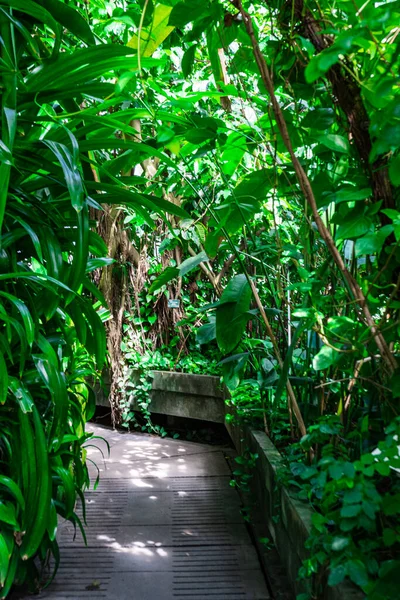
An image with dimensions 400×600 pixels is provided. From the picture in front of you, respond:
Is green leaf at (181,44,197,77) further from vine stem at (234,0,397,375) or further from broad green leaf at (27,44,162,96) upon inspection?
vine stem at (234,0,397,375)

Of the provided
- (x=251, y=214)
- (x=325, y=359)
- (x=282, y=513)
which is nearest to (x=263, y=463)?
(x=282, y=513)

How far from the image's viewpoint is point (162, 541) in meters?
2.28

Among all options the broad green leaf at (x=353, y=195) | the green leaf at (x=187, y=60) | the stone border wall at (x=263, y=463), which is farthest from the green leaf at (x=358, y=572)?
the green leaf at (x=187, y=60)

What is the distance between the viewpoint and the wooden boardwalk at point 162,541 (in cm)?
189

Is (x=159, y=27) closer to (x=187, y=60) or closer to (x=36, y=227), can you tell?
(x=187, y=60)

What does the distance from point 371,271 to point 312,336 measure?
1.77 ft

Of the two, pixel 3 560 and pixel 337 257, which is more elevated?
pixel 337 257

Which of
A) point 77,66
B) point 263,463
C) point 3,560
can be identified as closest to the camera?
point 3,560

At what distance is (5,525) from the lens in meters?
1.49

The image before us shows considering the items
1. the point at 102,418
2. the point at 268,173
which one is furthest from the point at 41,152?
the point at 102,418

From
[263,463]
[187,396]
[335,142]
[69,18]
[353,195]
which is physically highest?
[69,18]

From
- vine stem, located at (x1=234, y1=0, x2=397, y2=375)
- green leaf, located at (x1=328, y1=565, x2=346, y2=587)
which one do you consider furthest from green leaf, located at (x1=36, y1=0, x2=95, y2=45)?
green leaf, located at (x1=328, y1=565, x2=346, y2=587)

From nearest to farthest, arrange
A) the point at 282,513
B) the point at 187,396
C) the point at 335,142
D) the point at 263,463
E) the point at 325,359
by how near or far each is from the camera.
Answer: the point at 335,142
the point at 325,359
the point at 282,513
the point at 263,463
the point at 187,396

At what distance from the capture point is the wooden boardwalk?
6.19 feet
